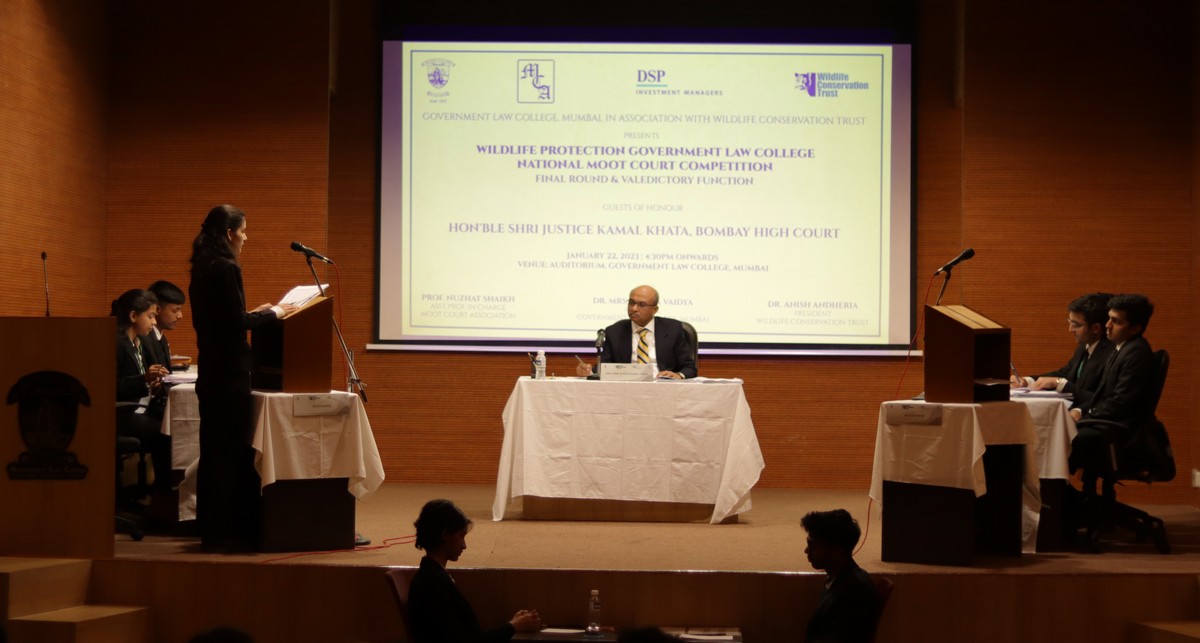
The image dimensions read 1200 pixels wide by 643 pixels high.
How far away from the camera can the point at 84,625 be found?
4016mm

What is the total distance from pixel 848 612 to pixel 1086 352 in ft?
9.00

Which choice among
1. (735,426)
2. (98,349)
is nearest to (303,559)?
(98,349)

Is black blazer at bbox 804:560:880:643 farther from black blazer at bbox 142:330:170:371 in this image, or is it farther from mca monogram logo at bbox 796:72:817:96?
mca monogram logo at bbox 796:72:817:96

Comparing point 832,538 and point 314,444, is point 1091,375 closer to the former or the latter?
point 832,538

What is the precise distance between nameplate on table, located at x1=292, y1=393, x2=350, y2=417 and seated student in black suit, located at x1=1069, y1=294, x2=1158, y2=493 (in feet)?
10.3

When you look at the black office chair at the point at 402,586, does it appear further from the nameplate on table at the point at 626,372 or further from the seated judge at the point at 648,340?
the seated judge at the point at 648,340

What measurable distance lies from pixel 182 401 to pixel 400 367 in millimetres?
2274

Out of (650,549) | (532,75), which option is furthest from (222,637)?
(532,75)

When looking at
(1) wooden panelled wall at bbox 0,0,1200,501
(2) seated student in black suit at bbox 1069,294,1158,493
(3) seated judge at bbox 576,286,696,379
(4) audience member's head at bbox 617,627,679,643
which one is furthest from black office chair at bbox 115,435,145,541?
(2) seated student in black suit at bbox 1069,294,1158,493

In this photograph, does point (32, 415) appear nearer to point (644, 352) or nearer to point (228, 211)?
point (228, 211)

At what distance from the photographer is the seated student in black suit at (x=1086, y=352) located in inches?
211

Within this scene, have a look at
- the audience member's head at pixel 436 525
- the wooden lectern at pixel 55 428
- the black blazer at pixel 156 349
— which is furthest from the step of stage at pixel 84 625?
the black blazer at pixel 156 349

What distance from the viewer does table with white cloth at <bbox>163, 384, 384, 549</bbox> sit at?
459 cm

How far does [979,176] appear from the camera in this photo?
22.9 feet
